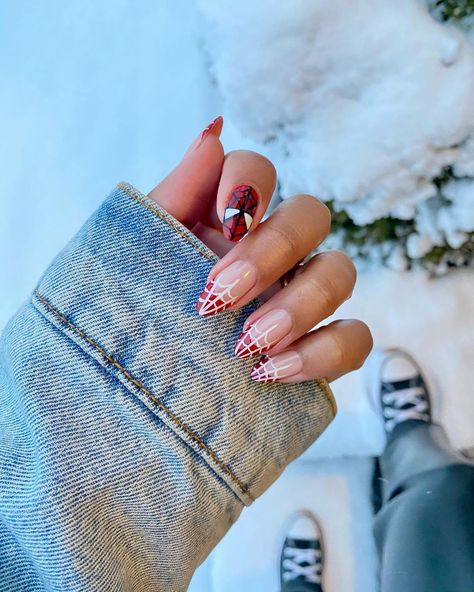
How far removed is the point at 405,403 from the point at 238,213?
642mm

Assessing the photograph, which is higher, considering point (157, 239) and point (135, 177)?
point (135, 177)

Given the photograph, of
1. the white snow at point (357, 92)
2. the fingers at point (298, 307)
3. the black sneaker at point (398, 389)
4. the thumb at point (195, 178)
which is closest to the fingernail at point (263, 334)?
the fingers at point (298, 307)

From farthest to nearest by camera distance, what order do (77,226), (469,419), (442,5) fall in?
(77,226), (469,419), (442,5)

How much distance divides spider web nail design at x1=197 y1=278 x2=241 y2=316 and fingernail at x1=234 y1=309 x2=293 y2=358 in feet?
0.09

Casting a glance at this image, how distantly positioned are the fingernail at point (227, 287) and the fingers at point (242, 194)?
1.3 inches

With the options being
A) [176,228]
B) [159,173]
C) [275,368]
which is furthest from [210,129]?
[159,173]

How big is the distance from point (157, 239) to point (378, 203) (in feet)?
1.44

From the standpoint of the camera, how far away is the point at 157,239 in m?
0.41

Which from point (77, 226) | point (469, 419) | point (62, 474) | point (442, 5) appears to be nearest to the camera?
point (62, 474)

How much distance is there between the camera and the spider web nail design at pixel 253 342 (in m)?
0.40

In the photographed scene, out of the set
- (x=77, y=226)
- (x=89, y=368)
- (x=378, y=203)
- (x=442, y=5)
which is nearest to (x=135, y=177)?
(x=77, y=226)

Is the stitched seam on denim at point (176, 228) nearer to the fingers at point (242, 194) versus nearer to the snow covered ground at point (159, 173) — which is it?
the fingers at point (242, 194)

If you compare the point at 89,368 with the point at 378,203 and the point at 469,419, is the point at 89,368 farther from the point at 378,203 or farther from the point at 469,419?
the point at 469,419

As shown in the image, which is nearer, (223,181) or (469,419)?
(223,181)
